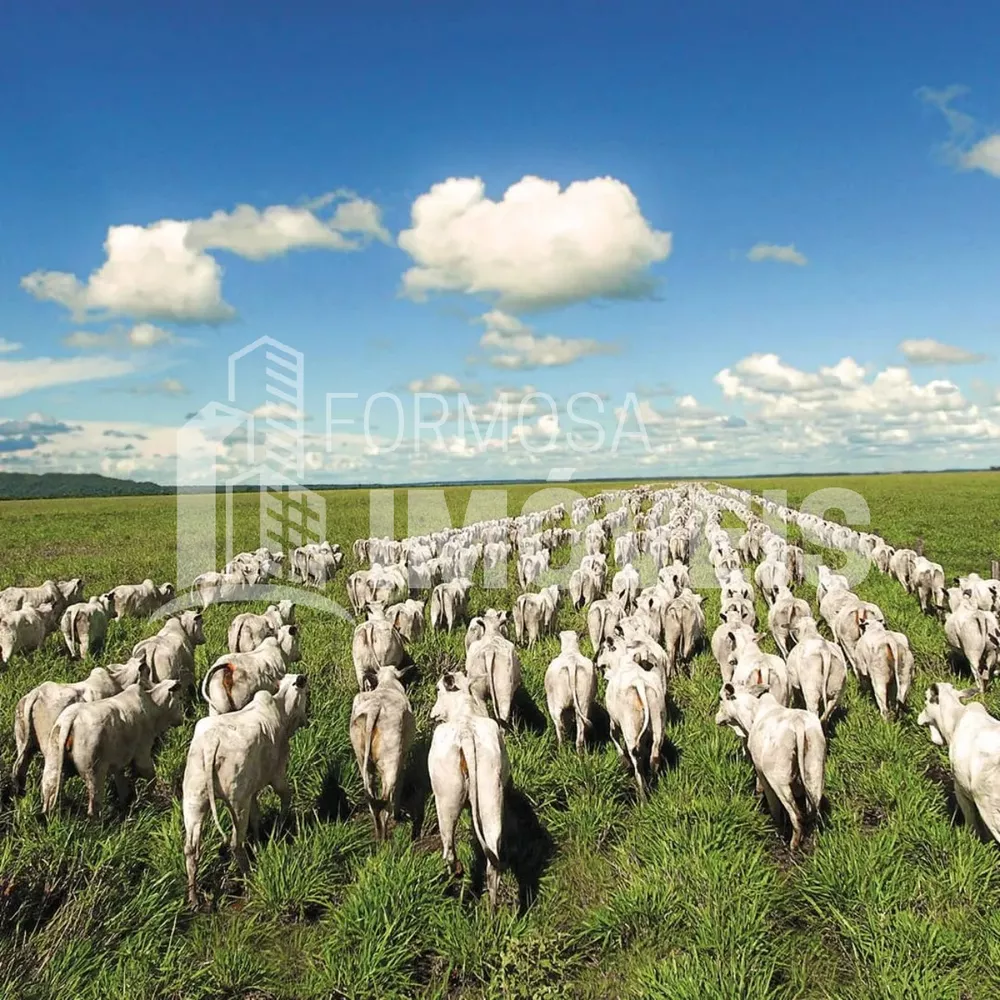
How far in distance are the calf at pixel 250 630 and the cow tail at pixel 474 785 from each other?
20.0 ft

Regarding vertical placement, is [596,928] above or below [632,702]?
below

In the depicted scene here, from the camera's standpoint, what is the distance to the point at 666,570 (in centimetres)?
1645

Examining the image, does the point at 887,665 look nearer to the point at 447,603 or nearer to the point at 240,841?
the point at 240,841

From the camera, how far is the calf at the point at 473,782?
205 inches

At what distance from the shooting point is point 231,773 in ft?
18.4

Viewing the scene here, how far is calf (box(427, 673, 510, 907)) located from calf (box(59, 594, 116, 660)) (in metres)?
9.39

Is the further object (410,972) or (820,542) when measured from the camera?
(820,542)

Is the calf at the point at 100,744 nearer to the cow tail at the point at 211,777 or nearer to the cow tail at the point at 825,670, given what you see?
the cow tail at the point at 211,777

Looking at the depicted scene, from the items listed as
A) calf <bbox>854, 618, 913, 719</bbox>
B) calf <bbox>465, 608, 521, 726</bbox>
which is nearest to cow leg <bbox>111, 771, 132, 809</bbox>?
calf <bbox>465, 608, 521, 726</bbox>

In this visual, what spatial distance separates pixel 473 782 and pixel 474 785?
24mm

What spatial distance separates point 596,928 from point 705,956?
0.82 meters

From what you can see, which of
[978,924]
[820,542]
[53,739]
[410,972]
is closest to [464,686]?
[410,972]

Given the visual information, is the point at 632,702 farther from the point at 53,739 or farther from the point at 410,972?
the point at 53,739

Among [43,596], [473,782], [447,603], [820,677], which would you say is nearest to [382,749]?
[473,782]
